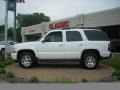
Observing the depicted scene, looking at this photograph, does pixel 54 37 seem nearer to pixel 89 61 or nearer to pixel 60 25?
pixel 89 61

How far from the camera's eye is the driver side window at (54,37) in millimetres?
19297

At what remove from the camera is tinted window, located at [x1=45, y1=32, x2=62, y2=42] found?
1930 cm

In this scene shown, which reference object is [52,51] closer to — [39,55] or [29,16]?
[39,55]

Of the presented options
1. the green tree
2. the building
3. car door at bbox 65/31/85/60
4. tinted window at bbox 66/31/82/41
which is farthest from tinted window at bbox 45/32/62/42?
the green tree

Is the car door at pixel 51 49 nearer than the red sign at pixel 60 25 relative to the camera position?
Yes

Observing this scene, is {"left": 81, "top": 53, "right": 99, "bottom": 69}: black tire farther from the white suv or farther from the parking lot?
the parking lot

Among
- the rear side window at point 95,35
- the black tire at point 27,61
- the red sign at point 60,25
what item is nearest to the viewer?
the black tire at point 27,61

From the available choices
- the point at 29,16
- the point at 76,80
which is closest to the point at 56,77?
the point at 76,80

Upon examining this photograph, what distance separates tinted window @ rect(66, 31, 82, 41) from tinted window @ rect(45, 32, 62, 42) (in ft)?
1.35

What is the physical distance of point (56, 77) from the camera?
53.9ft

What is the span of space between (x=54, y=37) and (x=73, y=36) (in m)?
0.96

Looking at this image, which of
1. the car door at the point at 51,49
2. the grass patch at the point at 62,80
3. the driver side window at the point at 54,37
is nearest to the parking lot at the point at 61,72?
the grass patch at the point at 62,80

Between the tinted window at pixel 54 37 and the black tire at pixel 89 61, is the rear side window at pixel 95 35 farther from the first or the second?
the tinted window at pixel 54 37

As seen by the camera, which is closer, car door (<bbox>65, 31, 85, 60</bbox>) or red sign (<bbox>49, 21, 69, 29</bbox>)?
car door (<bbox>65, 31, 85, 60</bbox>)
